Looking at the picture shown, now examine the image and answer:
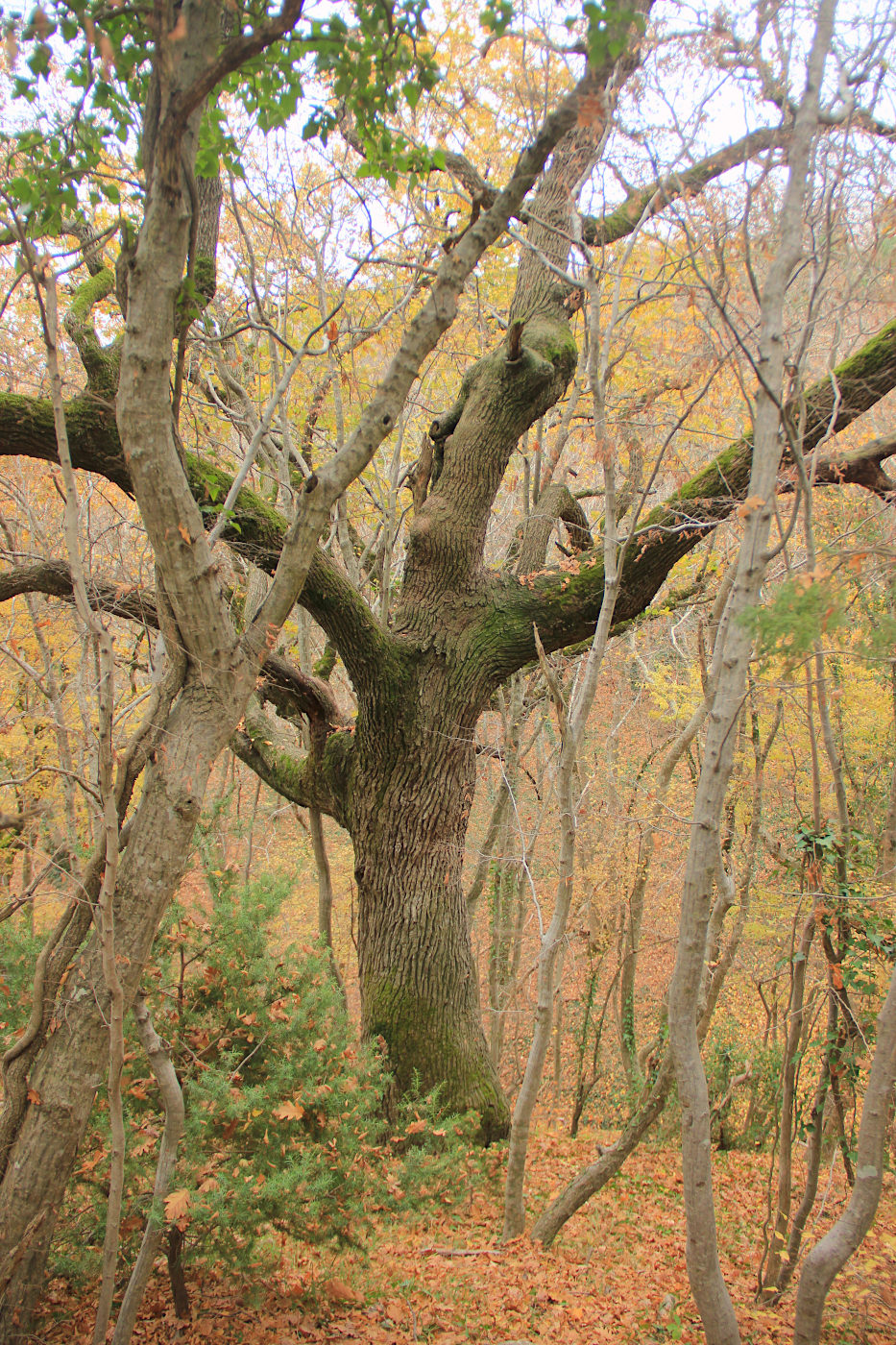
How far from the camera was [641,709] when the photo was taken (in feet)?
50.3

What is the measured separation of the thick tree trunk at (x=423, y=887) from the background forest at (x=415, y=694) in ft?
0.09

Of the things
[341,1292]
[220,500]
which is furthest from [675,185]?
[341,1292]

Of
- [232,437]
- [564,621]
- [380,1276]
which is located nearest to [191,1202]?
[380,1276]

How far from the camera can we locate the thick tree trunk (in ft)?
16.2

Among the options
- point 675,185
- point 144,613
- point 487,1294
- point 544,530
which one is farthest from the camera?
point 544,530

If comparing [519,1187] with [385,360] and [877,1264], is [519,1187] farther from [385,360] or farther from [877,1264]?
[385,360]

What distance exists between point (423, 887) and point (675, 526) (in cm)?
294

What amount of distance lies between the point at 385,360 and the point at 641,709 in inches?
378

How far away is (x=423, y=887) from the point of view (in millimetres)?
5070

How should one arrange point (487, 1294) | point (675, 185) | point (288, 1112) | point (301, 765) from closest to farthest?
point (288, 1112) < point (487, 1294) < point (675, 185) < point (301, 765)

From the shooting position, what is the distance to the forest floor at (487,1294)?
300 centimetres

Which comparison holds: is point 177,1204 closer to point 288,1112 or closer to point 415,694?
point 288,1112

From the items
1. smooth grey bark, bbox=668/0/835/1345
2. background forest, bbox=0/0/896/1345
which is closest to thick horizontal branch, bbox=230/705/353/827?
background forest, bbox=0/0/896/1345

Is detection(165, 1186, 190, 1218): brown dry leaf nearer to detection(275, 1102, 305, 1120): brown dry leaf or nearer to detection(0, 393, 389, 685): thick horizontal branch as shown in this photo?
detection(275, 1102, 305, 1120): brown dry leaf
